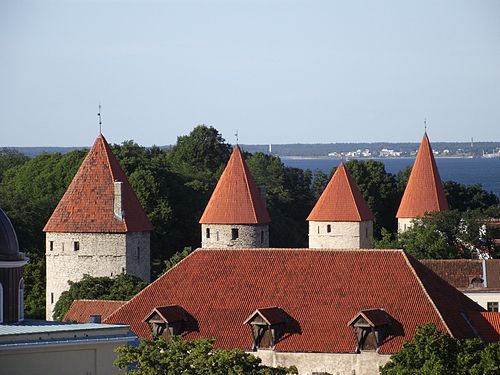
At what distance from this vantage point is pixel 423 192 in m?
86.3

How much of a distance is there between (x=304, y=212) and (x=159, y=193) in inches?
937

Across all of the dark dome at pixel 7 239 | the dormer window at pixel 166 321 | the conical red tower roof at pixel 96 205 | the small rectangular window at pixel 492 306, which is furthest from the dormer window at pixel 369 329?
the conical red tower roof at pixel 96 205

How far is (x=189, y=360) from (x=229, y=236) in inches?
1381

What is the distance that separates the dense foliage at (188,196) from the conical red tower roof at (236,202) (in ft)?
6.49

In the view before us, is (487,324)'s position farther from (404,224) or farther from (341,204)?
(404,224)

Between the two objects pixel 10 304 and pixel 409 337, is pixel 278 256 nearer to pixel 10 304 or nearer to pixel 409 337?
pixel 409 337

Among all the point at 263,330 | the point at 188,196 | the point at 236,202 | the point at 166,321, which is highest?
the point at 188,196

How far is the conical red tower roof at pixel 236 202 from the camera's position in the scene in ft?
247

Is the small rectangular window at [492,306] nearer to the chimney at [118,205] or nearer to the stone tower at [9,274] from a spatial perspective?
the chimney at [118,205]

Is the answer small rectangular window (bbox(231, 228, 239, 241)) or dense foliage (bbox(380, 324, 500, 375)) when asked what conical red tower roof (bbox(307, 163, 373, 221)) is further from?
dense foliage (bbox(380, 324, 500, 375))

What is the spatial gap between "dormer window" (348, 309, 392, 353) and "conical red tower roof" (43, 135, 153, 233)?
2268 centimetres

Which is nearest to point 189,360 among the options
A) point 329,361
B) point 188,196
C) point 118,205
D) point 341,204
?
point 329,361

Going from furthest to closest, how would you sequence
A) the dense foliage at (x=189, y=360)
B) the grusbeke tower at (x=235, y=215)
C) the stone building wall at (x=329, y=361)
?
1. the grusbeke tower at (x=235, y=215)
2. the stone building wall at (x=329, y=361)
3. the dense foliage at (x=189, y=360)

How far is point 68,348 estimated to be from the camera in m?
43.4
